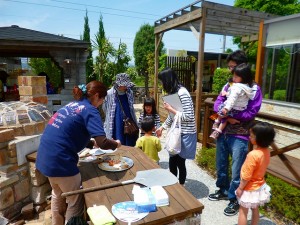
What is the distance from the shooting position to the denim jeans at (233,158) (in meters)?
2.54

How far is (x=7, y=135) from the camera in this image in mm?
2570

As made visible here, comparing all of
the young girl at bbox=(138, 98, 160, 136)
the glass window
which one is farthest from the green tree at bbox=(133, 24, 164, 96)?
the young girl at bbox=(138, 98, 160, 136)

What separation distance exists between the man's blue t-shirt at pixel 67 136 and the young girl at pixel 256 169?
1332 mm

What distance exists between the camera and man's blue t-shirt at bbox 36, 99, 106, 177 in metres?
1.86

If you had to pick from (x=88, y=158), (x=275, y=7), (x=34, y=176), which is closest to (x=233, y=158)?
(x=88, y=158)

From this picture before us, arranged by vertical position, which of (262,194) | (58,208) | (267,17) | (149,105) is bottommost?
(58,208)

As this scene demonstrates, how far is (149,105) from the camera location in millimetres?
3418

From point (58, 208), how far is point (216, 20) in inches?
227

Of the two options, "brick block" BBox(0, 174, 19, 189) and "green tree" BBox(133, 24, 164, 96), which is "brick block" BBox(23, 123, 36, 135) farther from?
"green tree" BBox(133, 24, 164, 96)

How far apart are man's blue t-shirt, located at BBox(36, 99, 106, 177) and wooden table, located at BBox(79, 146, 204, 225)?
21cm

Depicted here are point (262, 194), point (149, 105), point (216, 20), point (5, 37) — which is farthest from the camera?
point (5, 37)

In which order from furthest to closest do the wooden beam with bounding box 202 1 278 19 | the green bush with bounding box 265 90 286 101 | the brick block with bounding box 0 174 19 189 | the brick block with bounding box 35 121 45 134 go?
1. the green bush with bounding box 265 90 286 101
2. the wooden beam with bounding box 202 1 278 19
3. the brick block with bounding box 35 121 45 134
4. the brick block with bounding box 0 174 19 189

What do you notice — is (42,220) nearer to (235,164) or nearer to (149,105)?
(149,105)

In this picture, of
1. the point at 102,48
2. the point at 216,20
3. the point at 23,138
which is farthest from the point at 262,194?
the point at 102,48
